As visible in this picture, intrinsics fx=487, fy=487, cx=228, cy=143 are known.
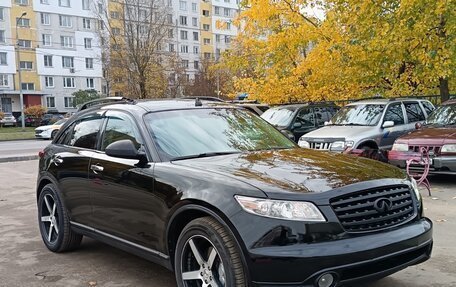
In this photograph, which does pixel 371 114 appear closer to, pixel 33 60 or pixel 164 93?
pixel 164 93

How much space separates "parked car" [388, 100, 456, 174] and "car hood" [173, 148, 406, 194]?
208 inches

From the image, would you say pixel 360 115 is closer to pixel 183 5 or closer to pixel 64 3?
pixel 64 3

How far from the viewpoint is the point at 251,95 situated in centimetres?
1883

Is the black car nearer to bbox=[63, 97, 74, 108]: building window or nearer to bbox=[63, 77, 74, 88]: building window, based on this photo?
bbox=[63, 97, 74, 108]: building window

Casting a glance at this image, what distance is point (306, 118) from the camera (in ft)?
47.5

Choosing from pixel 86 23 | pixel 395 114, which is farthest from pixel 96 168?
pixel 86 23

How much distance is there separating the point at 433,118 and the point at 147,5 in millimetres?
31938

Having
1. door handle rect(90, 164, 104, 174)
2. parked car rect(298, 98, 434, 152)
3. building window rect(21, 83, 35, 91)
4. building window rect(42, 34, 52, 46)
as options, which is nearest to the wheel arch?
door handle rect(90, 164, 104, 174)

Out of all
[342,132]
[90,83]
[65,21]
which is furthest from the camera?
[90,83]

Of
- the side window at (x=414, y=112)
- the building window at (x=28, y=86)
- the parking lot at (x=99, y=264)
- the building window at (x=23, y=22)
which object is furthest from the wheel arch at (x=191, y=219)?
the building window at (x=23, y=22)

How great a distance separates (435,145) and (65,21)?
61266 mm

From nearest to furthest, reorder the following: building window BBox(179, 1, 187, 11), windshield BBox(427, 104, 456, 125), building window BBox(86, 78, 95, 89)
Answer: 1. windshield BBox(427, 104, 456, 125)
2. building window BBox(86, 78, 95, 89)
3. building window BBox(179, 1, 187, 11)

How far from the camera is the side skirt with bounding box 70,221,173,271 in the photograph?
4015 mm

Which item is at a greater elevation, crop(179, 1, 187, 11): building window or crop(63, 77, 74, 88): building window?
crop(179, 1, 187, 11): building window
